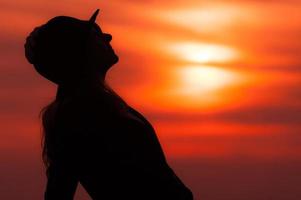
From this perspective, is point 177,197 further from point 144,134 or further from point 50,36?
point 50,36

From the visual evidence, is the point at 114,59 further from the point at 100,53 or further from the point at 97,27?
the point at 97,27

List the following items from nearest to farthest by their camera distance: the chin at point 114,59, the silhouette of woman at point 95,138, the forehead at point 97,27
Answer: the silhouette of woman at point 95,138 < the chin at point 114,59 < the forehead at point 97,27

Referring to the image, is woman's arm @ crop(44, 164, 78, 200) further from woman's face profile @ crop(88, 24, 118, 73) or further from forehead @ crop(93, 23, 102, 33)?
forehead @ crop(93, 23, 102, 33)

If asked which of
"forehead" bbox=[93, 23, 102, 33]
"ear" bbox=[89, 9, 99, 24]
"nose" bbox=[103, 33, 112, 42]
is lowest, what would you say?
"nose" bbox=[103, 33, 112, 42]

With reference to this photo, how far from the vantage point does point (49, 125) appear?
810 centimetres

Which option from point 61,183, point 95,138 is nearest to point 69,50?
point 95,138

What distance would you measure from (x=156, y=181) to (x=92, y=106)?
1.76 ft

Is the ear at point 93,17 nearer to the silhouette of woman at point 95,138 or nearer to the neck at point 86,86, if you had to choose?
the silhouette of woman at point 95,138

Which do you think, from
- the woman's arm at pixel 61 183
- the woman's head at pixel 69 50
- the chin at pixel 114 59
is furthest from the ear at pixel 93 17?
the woman's arm at pixel 61 183

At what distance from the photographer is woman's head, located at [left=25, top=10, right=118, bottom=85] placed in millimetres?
8031

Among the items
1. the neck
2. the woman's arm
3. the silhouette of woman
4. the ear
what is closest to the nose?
the silhouette of woman

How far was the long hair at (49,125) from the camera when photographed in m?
8.03

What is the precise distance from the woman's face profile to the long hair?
11cm

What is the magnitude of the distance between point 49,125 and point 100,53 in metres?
0.49
